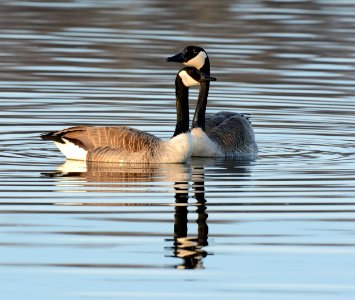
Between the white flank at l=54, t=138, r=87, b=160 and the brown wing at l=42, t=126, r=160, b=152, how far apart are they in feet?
0.15

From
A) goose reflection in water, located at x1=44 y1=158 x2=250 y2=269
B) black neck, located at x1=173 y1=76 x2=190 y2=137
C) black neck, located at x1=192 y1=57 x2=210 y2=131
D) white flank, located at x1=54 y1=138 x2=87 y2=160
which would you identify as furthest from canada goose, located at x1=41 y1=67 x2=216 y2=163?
black neck, located at x1=192 y1=57 x2=210 y2=131

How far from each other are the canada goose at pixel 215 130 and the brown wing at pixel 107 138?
1348mm

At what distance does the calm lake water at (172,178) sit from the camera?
10.3 meters

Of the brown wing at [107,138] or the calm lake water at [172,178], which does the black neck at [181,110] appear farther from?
the brown wing at [107,138]

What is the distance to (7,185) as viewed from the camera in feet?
46.2

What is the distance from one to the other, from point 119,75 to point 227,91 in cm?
233

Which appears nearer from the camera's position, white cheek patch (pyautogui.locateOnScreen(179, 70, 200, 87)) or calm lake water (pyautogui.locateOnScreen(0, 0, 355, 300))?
calm lake water (pyautogui.locateOnScreen(0, 0, 355, 300))

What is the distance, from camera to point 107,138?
638 inches

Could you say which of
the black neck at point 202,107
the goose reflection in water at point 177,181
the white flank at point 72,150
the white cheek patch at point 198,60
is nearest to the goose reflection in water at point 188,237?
the goose reflection in water at point 177,181

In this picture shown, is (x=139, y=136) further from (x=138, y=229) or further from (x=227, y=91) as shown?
(x=227, y=91)

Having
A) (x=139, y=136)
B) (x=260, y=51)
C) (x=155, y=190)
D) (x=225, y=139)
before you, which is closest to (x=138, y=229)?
(x=155, y=190)

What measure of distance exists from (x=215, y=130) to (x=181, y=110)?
127cm

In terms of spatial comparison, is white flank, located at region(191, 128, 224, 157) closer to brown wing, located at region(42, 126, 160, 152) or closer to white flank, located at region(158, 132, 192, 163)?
white flank, located at region(158, 132, 192, 163)

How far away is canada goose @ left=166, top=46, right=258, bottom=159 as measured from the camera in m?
17.4
